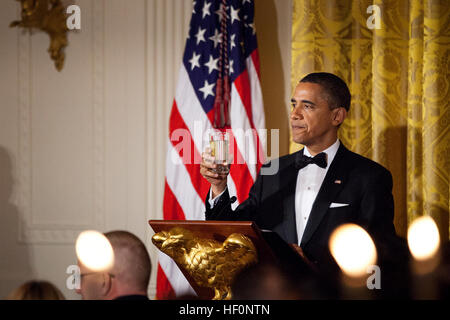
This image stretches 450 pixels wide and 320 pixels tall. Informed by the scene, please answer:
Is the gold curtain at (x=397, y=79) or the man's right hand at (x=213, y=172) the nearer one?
the man's right hand at (x=213, y=172)

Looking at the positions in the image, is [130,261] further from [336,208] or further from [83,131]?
[83,131]

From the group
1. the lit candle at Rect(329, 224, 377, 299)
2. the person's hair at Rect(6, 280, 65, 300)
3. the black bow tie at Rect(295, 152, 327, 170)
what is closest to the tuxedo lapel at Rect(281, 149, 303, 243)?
the black bow tie at Rect(295, 152, 327, 170)

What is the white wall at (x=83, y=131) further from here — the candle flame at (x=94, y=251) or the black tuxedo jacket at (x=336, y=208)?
the candle flame at (x=94, y=251)

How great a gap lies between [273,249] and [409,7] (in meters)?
2.28

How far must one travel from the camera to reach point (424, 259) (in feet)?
3.71

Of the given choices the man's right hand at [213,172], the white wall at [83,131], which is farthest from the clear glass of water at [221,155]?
the white wall at [83,131]

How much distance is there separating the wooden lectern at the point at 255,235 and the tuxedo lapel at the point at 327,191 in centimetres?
64

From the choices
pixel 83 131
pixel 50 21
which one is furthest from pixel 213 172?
pixel 50 21

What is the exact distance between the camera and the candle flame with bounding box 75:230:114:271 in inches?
47.8

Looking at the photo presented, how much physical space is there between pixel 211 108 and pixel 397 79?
123 centimetres

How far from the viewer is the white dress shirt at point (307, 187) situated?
2354 mm

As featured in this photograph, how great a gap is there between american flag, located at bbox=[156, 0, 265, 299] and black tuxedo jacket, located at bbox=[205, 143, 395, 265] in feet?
2.89

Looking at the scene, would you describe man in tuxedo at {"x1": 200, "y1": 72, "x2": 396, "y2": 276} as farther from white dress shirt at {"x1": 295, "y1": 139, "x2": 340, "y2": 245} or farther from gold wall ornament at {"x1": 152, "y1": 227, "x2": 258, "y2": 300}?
gold wall ornament at {"x1": 152, "y1": 227, "x2": 258, "y2": 300}

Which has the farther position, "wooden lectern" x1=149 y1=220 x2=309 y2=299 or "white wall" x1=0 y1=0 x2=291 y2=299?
"white wall" x1=0 y1=0 x2=291 y2=299
